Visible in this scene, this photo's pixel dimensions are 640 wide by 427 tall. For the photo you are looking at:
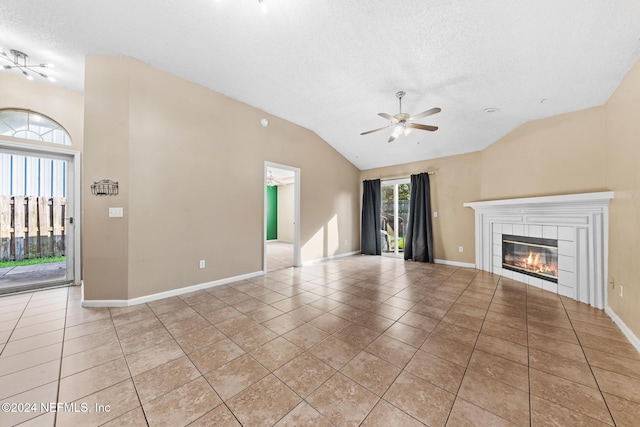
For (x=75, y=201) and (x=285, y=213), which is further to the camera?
(x=285, y=213)

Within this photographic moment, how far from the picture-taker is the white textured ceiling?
2.22m

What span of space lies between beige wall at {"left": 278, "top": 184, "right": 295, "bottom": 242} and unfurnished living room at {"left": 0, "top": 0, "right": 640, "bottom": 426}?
15.5 ft

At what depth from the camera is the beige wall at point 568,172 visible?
7.84ft

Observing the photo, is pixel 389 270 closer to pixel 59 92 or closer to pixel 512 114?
pixel 512 114

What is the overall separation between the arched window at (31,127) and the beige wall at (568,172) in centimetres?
684

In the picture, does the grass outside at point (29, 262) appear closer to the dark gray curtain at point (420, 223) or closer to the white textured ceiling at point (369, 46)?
the white textured ceiling at point (369, 46)

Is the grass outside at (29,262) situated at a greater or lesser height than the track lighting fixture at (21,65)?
lesser

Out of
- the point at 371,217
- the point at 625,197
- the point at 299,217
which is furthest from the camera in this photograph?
the point at 371,217

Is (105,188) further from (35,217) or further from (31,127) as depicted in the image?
(35,217)

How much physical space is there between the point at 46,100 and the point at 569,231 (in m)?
8.03

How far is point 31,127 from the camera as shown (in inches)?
139

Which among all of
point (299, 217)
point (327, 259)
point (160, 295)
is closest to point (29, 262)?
point (160, 295)

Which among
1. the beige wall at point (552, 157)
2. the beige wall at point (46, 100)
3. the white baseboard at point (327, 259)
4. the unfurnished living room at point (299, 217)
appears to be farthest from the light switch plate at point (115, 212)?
the beige wall at point (552, 157)

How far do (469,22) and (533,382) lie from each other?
311cm
